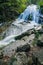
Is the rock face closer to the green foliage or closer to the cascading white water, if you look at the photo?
the cascading white water

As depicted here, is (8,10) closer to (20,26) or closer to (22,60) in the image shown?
(20,26)

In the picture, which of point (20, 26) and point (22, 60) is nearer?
point (22, 60)

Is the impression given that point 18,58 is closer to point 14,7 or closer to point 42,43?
point 42,43

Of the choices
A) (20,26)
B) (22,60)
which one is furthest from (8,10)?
(22,60)

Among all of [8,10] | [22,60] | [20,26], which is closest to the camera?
[22,60]

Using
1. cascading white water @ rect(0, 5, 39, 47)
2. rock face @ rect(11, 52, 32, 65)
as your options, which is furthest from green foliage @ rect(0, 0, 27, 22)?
rock face @ rect(11, 52, 32, 65)

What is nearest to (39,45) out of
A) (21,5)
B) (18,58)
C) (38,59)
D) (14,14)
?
(18,58)

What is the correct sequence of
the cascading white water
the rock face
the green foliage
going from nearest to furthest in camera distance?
the rock face, the cascading white water, the green foliage

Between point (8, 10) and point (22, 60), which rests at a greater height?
point (8, 10)

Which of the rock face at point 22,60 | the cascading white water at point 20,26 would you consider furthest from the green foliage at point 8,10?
the rock face at point 22,60

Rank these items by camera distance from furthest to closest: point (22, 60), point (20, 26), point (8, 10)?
point (8, 10)
point (20, 26)
point (22, 60)

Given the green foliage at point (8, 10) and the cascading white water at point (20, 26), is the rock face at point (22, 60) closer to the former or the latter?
the cascading white water at point (20, 26)

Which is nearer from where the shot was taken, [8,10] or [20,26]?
[20,26]

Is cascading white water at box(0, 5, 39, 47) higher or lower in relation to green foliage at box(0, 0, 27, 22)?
lower
